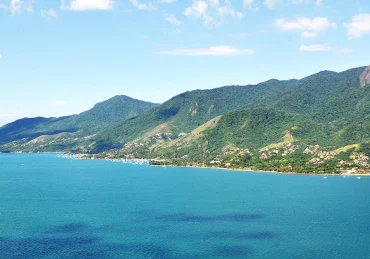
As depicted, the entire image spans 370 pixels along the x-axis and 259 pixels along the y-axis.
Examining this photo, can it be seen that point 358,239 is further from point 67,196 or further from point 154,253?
point 67,196

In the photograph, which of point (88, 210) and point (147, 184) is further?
point (147, 184)

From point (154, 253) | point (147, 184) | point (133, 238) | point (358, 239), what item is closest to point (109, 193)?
point (147, 184)

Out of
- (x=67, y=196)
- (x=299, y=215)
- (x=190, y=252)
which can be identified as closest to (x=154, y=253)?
(x=190, y=252)

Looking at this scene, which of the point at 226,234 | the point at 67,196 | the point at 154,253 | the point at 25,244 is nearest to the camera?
the point at 154,253

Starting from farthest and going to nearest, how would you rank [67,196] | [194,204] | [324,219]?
[67,196] → [194,204] → [324,219]

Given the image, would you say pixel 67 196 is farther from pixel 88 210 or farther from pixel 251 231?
pixel 251 231

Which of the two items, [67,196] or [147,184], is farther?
[147,184]
